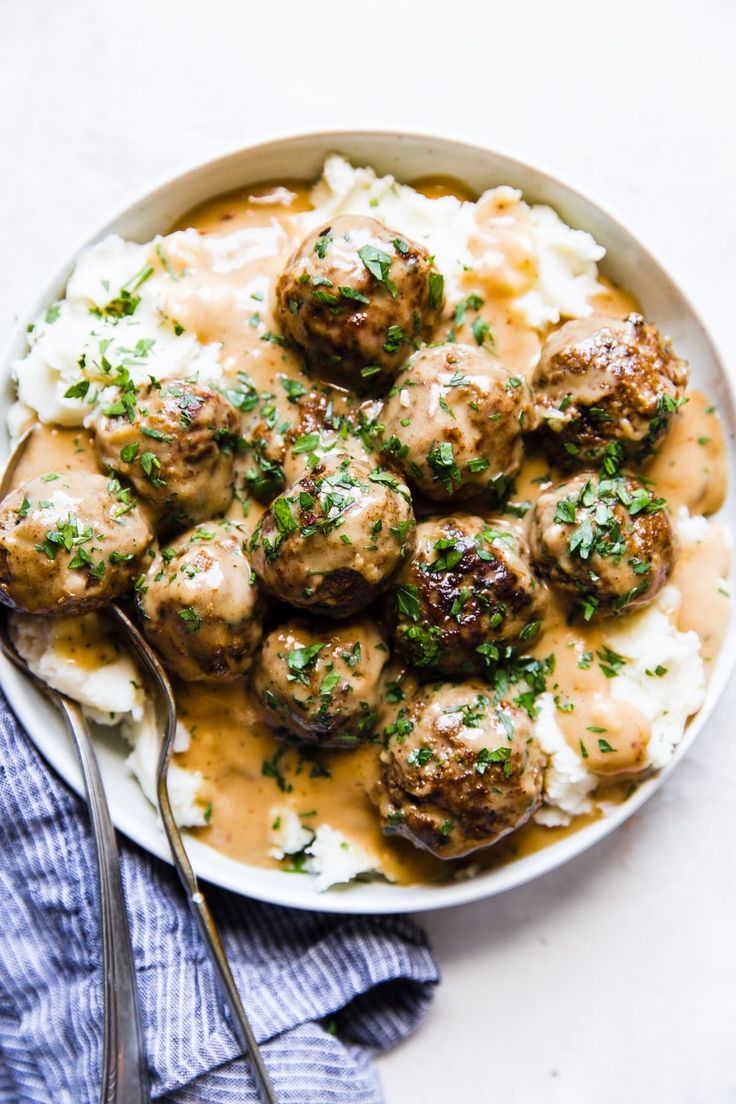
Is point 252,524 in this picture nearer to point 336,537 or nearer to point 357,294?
point 336,537

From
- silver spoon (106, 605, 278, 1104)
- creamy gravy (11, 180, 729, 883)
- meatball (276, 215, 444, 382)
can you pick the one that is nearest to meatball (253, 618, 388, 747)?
creamy gravy (11, 180, 729, 883)

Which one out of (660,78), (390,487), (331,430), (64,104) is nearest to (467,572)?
(390,487)

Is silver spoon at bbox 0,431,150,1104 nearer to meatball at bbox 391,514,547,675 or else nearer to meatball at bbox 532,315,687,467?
meatball at bbox 391,514,547,675

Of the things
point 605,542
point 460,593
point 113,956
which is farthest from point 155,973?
point 605,542

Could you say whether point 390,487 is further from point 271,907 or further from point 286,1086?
point 286,1086

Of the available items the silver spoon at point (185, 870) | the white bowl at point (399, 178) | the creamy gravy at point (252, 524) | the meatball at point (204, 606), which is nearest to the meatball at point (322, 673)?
the meatball at point (204, 606)

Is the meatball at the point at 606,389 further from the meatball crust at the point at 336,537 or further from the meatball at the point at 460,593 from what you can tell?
the meatball crust at the point at 336,537

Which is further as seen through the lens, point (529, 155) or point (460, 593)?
point (529, 155)
